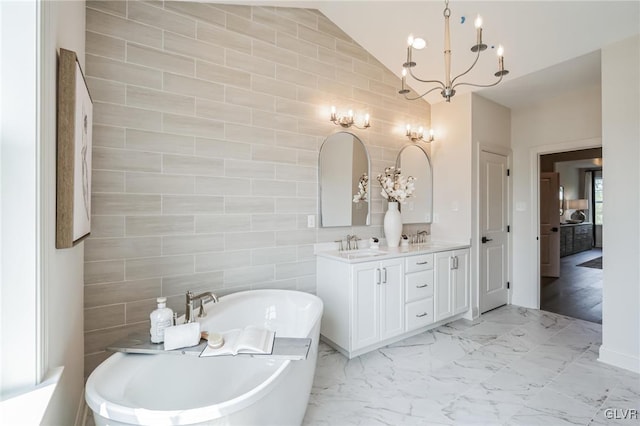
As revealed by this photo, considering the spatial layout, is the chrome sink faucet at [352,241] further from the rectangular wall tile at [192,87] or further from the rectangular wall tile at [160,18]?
the rectangular wall tile at [160,18]

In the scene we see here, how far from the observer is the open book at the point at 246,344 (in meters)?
1.53

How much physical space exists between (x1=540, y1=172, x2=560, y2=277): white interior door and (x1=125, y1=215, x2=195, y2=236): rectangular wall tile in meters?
6.37

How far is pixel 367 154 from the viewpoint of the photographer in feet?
11.3

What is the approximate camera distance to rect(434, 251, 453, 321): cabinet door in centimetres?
328

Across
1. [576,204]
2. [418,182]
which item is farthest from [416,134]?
[576,204]

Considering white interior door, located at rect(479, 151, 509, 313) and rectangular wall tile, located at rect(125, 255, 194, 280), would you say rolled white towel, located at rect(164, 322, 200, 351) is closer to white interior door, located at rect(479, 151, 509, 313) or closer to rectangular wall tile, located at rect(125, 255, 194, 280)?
rectangular wall tile, located at rect(125, 255, 194, 280)

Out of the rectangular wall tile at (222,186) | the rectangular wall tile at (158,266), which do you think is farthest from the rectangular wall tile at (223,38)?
the rectangular wall tile at (158,266)

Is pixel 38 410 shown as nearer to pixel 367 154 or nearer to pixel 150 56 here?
pixel 150 56

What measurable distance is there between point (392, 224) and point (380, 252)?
47cm

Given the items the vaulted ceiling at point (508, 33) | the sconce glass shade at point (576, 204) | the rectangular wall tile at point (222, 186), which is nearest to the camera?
the rectangular wall tile at point (222, 186)

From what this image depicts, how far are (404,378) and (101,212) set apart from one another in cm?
258

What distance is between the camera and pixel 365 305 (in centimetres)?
272

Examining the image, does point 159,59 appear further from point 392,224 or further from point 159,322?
point 392,224

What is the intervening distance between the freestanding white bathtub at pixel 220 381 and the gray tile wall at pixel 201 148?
36 cm
